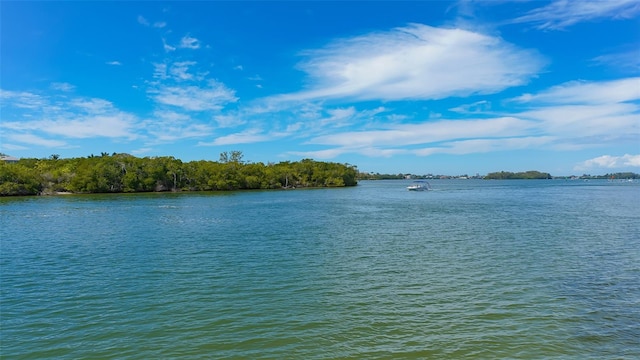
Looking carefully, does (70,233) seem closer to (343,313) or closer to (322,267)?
(322,267)

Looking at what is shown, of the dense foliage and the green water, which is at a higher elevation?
the dense foliage

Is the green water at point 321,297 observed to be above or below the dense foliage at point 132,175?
below

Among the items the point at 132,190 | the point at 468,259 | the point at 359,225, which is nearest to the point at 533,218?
the point at 359,225

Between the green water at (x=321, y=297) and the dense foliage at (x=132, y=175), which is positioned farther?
the dense foliage at (x=132, y=175)

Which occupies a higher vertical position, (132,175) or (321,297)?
(132,175)

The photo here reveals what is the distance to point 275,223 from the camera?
4094 cm

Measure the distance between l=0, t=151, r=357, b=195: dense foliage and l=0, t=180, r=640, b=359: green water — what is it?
82.7 metres

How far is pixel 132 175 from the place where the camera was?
113 m

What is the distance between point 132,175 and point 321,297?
11008 cm

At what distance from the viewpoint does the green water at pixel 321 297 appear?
467 inches

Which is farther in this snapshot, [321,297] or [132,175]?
[132,175]

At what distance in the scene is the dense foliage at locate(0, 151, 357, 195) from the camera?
98.8 m

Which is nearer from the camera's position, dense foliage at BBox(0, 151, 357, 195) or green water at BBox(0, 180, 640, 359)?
green water at BBox(0, 180, 640, 359)

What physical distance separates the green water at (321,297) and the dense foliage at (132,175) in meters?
82.7
